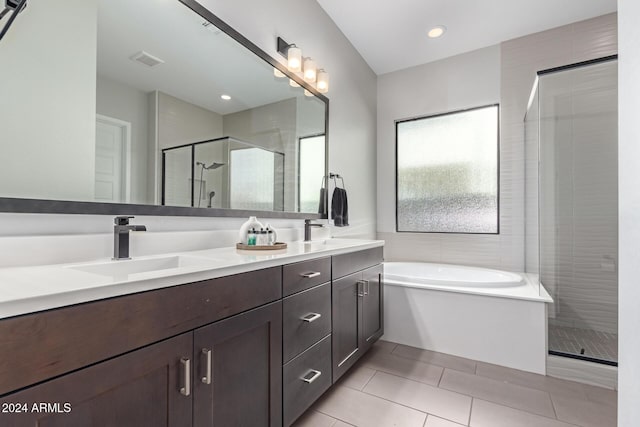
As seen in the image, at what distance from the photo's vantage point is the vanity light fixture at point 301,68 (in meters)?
2.03

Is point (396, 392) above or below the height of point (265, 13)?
below

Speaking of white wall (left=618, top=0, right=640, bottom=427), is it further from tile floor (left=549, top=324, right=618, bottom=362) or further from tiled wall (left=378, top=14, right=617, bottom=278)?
tiled wall (left=378, top=14, right=617, bottom=278)

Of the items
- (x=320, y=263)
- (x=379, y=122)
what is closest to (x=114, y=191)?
(x=320, y=263)

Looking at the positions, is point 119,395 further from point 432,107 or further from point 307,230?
point 432,107

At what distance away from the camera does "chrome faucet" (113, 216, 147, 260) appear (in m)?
1.06

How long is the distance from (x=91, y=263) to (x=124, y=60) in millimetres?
792

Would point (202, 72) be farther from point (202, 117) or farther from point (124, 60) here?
point (124, 60)

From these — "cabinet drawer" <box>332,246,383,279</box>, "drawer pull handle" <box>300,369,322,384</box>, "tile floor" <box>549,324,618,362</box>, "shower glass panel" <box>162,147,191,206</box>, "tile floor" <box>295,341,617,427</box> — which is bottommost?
"tile floor" <box>295,341,617,427</box>

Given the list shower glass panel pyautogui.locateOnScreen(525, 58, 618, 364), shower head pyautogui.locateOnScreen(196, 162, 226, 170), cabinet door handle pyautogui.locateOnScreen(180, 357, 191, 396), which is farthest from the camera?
shower glass panel pyautogui.locateOnScreen(525, 58, 618, 364)

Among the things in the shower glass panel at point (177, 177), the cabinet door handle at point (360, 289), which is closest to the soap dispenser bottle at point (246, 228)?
the shower glass panel at point (177, 177)

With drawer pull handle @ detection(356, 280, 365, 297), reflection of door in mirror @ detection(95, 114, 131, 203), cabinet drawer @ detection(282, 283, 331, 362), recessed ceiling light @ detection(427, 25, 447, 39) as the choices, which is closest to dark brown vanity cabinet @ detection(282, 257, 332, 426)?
cabinet drawer @ detection(282, 283, 331, 362)

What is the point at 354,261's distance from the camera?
1.82 m

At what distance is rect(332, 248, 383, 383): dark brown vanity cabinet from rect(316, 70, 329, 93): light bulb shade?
137 cm

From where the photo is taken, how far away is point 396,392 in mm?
1703
